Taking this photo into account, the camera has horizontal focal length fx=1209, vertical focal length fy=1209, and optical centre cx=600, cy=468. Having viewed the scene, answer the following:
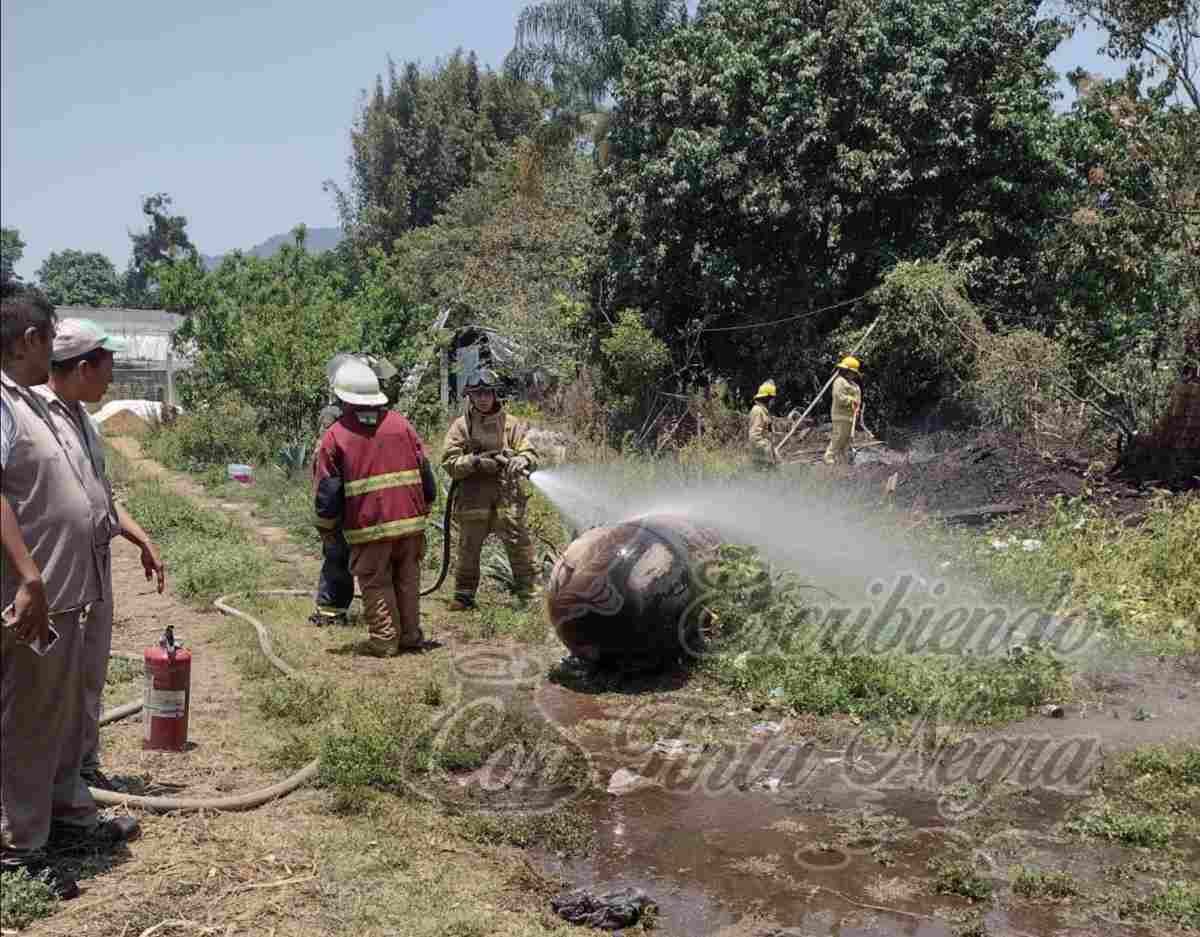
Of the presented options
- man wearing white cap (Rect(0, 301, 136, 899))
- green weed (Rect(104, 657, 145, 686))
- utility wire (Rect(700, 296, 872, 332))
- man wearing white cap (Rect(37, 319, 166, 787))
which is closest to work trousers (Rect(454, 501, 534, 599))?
green weed (Rect(104, 657, 145, 686))

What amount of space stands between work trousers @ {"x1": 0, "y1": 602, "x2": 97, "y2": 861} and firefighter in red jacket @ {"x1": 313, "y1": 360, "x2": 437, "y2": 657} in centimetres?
366

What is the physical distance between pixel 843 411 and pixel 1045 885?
10179mm

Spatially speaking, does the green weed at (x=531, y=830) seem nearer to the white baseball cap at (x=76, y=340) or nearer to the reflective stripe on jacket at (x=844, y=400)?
the white baseball cap at (x=76, y=340)

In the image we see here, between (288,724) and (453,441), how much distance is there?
339 centimetres

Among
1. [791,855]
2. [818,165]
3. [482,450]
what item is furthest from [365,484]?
[818,165]

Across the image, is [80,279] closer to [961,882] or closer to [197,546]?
[197,546]

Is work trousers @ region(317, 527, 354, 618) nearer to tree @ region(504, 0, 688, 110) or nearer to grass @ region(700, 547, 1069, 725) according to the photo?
grass @ region(700, 547, 1069, 725)

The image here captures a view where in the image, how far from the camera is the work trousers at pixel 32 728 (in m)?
4.26

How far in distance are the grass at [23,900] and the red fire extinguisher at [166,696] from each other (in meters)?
1.64

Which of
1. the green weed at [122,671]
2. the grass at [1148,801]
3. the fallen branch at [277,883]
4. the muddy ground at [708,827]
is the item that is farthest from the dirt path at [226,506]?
the grass at [1148,801]

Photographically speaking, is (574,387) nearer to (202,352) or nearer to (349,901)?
(202,352)

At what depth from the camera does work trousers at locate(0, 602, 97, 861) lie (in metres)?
4.26

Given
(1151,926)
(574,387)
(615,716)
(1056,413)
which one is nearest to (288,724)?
(615,716)

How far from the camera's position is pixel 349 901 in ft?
14.9
